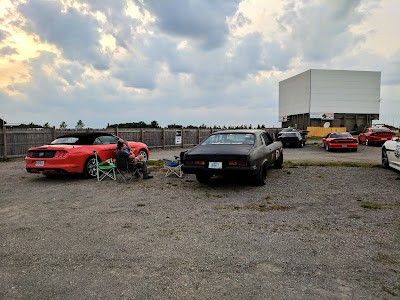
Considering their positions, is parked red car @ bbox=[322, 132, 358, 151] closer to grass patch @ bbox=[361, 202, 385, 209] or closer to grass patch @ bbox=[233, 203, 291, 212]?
grass patch @ bbox=[361, 202, 385, 209]

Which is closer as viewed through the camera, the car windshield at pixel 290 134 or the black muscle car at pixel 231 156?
the black muscle car at pixel 231 156

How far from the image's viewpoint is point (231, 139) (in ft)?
26.5

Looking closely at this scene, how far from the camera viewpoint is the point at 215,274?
323 cm

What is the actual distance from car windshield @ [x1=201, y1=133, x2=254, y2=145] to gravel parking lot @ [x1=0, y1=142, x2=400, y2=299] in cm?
113

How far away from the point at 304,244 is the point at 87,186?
19.5 feet

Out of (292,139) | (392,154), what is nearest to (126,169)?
(392,154)

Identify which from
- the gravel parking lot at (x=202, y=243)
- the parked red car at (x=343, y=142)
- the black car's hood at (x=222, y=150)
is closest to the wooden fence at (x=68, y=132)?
the black car's hood at (x=222, y=150)

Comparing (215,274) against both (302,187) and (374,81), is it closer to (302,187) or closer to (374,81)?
(302,187)

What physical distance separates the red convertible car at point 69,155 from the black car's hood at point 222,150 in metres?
3.40

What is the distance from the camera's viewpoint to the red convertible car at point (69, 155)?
28.1ft

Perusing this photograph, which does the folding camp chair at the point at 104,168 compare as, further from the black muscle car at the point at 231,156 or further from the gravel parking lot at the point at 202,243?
the black muscle car at the point at 231,156

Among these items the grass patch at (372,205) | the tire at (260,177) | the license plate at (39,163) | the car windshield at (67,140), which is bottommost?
the grass patch at (372,205)

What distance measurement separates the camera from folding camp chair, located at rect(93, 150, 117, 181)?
8.97m

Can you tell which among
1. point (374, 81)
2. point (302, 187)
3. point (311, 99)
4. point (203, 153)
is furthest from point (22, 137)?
point (374, 81)
